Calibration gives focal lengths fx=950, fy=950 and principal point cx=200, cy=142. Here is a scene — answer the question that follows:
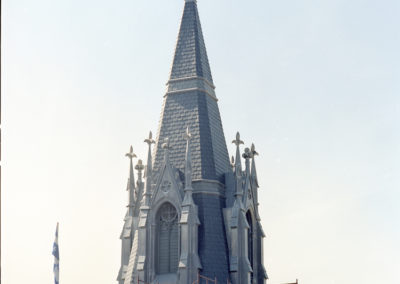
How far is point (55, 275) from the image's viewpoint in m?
54.6

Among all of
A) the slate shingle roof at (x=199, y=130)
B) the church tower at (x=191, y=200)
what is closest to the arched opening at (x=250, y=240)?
the church tower at (x=191, y=200)

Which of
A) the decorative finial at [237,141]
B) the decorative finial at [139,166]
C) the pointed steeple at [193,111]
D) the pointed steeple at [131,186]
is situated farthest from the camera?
the decorative finial at [139,166]

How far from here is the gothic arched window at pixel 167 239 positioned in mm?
57656

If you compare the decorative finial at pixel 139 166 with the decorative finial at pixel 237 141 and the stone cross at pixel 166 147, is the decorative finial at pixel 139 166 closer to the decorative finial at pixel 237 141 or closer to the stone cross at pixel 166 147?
the stone cross at pixel 166 147

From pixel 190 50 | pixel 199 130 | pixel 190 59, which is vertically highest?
pixel 190 50

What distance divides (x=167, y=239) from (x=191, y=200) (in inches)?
113

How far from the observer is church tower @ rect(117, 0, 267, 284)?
57.0 metres

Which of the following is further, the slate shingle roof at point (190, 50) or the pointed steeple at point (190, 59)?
the slate shingle roof at point (190, 50)

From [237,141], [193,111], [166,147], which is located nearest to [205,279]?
[166,147]

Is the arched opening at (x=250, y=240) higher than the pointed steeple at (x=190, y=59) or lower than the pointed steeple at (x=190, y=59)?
lower

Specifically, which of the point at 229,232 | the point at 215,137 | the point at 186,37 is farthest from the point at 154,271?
the point at 186,37

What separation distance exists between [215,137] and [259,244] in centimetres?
753

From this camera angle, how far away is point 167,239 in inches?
2297

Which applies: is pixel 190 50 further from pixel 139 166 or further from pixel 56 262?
pixel 56 262
